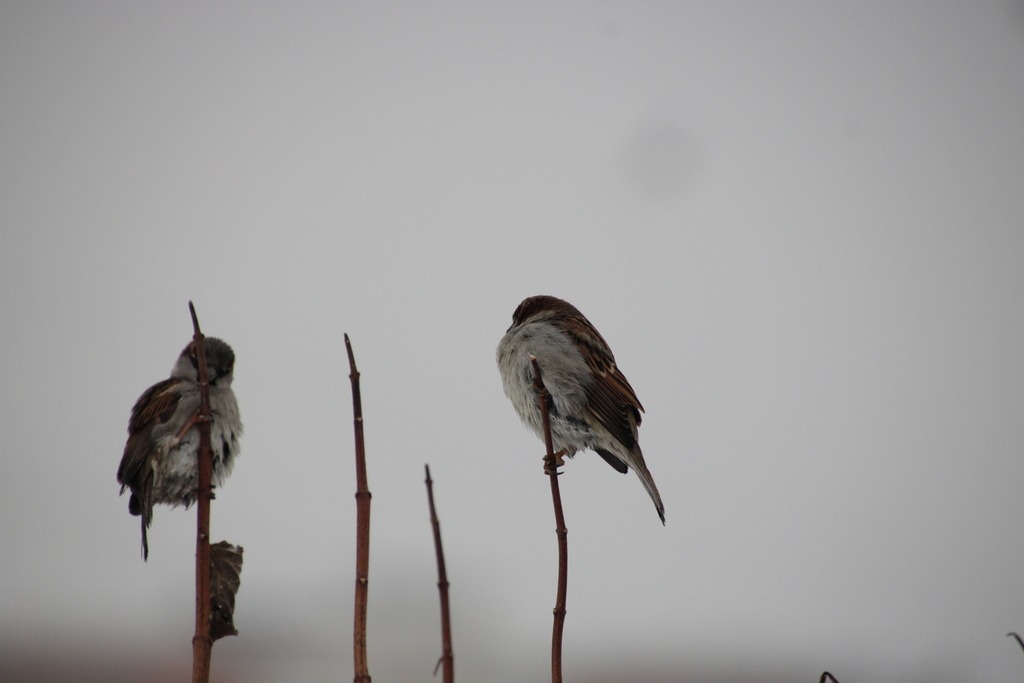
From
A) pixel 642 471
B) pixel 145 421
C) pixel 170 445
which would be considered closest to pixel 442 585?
pixel 170 445

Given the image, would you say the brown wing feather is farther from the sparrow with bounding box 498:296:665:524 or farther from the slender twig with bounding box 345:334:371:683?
the slender twig with bounding box 345:334:371:683

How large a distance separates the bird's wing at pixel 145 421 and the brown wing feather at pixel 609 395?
6.81 feet

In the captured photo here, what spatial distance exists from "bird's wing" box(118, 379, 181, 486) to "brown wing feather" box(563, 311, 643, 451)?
6.81 feet

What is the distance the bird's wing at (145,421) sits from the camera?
9.12 feet

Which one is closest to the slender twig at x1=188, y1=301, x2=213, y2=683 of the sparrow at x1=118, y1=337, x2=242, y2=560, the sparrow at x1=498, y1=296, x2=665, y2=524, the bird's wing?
the sparrow at x1=118, y1=337, x2=242, y2=560

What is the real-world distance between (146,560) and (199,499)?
0.95 metres

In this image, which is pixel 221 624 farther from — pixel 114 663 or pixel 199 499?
pixel 114 663

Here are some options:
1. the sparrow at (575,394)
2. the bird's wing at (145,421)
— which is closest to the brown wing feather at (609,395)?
the sparrow at (575,394)

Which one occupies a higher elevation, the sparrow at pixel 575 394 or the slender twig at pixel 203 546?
the sparrow at pixel 575 394

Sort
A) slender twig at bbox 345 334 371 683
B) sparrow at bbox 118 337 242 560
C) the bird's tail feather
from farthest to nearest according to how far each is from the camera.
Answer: the bird's tail feather, sparrow at bbox 118 337 242 560, slender twig at bbox 345 334 371 683

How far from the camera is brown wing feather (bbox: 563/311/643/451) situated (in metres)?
4.05

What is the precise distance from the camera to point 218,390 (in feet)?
10.5

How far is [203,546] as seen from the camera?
1278 millimetres

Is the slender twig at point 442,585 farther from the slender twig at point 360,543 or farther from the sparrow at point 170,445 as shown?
the sparrow at point 170,445
